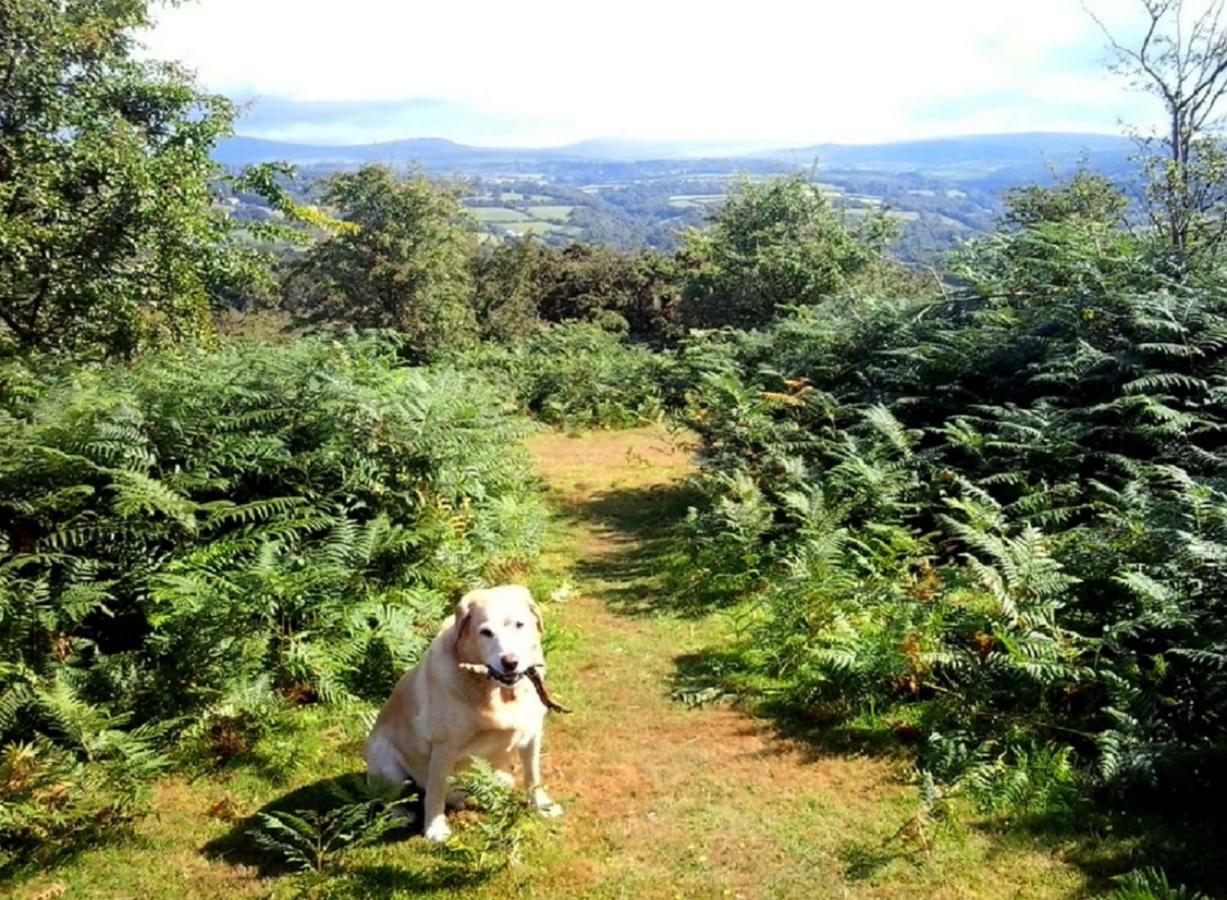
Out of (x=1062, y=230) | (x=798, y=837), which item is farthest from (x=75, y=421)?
(x=1062, y=230)

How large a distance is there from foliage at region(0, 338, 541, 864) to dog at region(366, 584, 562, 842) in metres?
1.52

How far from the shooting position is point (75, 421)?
7.59 m

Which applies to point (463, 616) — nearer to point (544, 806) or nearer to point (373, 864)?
point (544, 806)

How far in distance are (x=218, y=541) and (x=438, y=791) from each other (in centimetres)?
329

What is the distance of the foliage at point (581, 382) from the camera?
20141 mm

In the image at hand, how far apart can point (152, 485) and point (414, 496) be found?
252 centimetres

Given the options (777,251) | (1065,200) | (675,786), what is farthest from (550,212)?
(675,786)

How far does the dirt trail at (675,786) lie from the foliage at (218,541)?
150 centimetres

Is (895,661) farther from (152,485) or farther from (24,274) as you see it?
(24,274)

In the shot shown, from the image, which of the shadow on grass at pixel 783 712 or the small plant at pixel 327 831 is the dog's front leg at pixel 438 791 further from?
the shadow on grass at pixel 783 712

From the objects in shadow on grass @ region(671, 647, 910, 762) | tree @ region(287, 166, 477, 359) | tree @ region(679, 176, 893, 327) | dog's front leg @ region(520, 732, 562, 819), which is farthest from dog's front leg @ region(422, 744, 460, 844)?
tree @ region(287, 166, 477, 359)

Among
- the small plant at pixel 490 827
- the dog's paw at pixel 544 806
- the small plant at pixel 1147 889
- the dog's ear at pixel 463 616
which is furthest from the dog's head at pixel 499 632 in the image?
the small plant at pixel 1147 889

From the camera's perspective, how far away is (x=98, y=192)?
11000 millimetres

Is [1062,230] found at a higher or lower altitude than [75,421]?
higher
